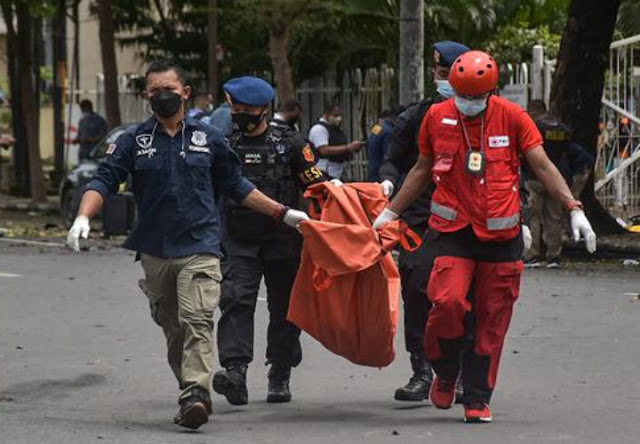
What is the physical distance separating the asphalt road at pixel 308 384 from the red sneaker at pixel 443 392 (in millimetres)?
96

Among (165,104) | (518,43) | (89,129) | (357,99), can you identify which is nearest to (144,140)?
(165,104)

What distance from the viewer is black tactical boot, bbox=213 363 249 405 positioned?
9.20 metres

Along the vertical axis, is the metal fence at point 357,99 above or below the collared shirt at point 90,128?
above

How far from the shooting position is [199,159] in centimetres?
859

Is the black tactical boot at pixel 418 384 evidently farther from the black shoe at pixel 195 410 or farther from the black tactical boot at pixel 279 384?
the black shoe at pixel 195 410

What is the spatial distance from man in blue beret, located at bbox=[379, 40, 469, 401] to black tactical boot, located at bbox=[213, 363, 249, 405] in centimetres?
86

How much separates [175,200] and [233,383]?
1.18 metres

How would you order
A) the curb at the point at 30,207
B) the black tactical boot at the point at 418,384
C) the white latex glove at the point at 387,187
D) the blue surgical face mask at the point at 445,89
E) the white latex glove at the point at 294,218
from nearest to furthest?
1. the white latex glove at the point at 294,218
2. the blue surgical face mask at the point at 445,89
3. the white latex glove at the point at 387,187
4. the black tactical boot at the point at 418,384
5. the curb at the point at 30,207

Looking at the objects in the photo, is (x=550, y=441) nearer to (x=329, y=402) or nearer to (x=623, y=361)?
(x=329, y=402)

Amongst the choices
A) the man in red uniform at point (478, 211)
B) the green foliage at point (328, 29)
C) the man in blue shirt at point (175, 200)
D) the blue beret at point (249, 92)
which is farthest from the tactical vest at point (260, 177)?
the green foliage at point (328, 29)

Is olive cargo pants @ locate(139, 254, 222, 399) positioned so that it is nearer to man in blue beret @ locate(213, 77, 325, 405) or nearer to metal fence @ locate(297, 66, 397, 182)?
man in blue beret @ locate(213, 77, 325, 405)

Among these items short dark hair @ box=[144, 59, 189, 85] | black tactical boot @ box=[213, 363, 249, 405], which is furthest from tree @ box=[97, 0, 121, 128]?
short dark hair @ box=[144, 59, 189, 85]

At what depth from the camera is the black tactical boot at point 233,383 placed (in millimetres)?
9195

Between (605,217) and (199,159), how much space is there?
40.3ft
